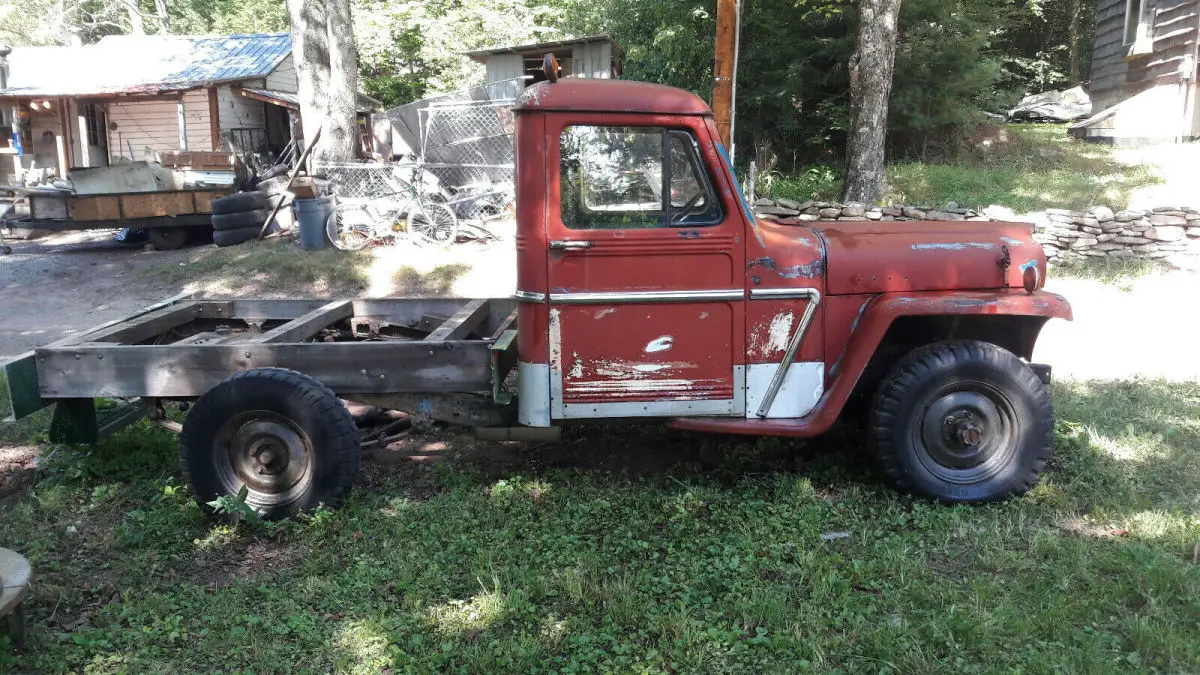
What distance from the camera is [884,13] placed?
39.9 feet

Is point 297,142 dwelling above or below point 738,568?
above

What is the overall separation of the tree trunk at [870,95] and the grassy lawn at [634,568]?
794 centimetres

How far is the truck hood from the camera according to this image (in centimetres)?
464

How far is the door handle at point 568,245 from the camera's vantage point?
14.4ft

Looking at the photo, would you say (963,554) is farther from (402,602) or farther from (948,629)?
(402,602)

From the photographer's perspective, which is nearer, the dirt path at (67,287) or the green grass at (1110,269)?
the green grass at (1110,269)

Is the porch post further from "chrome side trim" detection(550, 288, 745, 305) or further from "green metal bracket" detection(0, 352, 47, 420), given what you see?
"chrome side trim" detection(550, 288, 745, 305)

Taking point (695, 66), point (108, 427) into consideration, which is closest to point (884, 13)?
point (695, 66)

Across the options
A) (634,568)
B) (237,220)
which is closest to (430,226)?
(237,220)

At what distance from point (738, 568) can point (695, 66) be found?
50.0 feet

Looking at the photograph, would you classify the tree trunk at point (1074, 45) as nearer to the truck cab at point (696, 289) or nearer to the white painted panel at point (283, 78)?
the white painted panel at point (283, 78)

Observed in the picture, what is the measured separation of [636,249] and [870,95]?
944 cm

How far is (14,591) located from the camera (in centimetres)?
332

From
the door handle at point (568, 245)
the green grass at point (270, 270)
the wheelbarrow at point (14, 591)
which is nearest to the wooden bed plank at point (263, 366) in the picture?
the door handle at point (568, 245)
